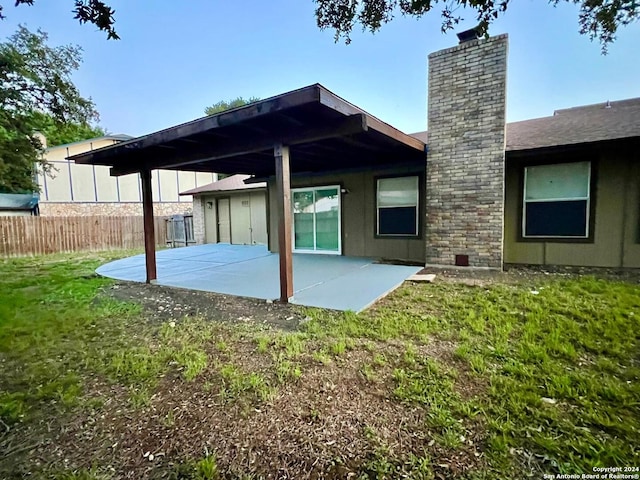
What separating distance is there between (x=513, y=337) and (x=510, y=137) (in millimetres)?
6300

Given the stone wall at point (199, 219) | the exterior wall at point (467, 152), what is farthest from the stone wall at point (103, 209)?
the exterior wall at point (467, 152)

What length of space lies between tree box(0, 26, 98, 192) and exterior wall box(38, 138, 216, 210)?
223 inches

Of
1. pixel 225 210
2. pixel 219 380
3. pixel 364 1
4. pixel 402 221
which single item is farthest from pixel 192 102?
pixel 219 380

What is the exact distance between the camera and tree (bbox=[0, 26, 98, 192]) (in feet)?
29.2

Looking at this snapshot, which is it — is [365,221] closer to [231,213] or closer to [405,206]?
[405,206]

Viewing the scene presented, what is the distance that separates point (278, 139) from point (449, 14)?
260 cm

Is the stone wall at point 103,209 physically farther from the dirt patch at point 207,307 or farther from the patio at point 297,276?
the dirt patch at point 207,307

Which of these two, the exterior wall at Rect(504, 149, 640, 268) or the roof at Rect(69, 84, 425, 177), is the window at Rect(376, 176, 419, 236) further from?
the exterior wall at Rect(504, 149, 640, 268)

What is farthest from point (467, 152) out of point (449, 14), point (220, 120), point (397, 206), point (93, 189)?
point (93, 189)

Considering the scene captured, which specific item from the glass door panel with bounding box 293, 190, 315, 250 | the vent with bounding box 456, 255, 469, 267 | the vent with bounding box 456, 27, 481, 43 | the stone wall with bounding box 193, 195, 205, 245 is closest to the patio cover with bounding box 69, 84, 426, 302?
the glass door panel with bounding box 293, 190, 315, 250

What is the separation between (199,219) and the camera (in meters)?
15.8

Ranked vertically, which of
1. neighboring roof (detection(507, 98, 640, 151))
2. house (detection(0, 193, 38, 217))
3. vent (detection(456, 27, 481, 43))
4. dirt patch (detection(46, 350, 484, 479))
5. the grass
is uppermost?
vent (detection(456, 27, 481, 43))

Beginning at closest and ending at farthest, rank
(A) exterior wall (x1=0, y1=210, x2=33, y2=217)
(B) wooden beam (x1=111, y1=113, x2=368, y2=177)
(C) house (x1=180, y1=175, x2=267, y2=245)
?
1. (B) wooden beam (x1=111, y1=113, x2=368, y2=177)
2. (C) house (x1=180, y1=175, x2=267, y2=245)
3. (A) exterior wall (x1=0, y1=210, x2=33, y2=217)

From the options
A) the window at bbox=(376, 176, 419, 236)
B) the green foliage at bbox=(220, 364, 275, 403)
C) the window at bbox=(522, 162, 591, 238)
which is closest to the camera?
the green foliage at bbox=(220, 364, 275, 403)
